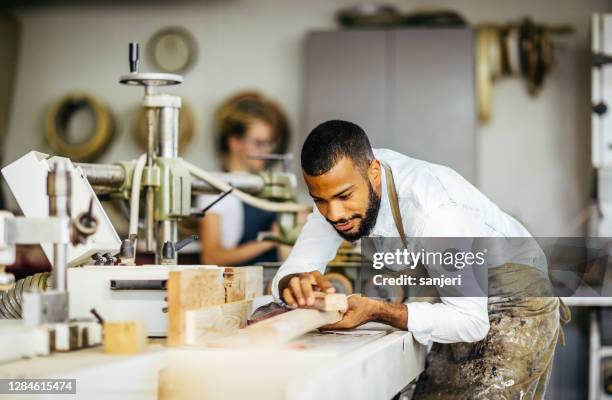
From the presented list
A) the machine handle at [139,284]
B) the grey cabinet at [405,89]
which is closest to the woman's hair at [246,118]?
the grey cabinet at [405,89]

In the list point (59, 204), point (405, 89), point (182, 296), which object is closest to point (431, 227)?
point (182, 296)

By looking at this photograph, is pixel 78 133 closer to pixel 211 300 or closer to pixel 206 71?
pixel 206 71

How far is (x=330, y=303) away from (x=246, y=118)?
339 cm

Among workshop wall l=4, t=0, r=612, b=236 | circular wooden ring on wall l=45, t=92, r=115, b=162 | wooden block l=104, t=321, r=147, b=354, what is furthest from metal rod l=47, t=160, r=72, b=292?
circular wooden ring on wall l=45, t=92, r=115, b=162

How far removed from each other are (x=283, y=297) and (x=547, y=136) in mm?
3292

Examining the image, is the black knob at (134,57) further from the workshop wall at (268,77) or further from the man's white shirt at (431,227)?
the workshop wall at (268,77)

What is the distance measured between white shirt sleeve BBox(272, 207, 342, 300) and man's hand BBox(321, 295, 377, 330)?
35 centimetres

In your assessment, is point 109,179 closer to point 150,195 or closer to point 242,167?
point 150,195

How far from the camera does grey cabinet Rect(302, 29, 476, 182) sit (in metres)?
4.92

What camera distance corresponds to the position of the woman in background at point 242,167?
4523mm

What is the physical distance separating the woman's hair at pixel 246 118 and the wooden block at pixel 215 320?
3176mm

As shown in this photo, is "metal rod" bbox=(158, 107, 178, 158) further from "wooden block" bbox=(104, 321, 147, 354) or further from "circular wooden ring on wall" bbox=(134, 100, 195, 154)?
"circular wooden ring on wall" bbox=(134, 100, 195, 154)

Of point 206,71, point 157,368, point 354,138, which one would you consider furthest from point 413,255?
point 206,71

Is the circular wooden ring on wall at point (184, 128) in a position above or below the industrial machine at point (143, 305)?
above
